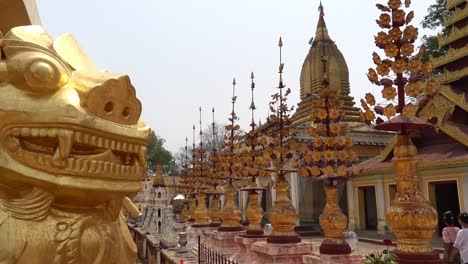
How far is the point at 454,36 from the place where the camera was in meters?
18.4

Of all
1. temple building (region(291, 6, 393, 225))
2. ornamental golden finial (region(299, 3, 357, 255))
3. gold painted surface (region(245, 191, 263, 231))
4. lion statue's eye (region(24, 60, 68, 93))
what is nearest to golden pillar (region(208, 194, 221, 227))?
temple building (region(291, 6, 393, 225))

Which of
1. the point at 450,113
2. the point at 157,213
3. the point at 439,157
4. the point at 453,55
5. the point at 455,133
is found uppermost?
the point at 453,55

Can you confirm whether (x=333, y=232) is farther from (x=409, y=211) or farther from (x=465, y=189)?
(x=465, y=189)

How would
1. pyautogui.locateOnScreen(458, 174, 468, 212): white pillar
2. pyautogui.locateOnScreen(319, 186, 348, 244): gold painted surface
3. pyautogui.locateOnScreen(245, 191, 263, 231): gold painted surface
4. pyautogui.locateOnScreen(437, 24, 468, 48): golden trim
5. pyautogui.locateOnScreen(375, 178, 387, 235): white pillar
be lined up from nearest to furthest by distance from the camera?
1. pyautogui.locateOnScreen(319, 186, 348, 244): gold painted surface
2. pyautogui.locateOnScreen(245, 191, 263, 231): gold painted surface
3. pyautogui.locateOnScreen(458, 174, 468, 212): white pillar
4. pyautogui.locateOnScreen(437, 24, 468, 48): golden trim
5. pyautogui.locateOnScreen(375, 178, 387, 235): white pillar

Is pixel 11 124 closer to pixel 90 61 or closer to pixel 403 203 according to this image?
pixel 90 61

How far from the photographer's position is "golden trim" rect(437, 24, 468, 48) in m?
17.9

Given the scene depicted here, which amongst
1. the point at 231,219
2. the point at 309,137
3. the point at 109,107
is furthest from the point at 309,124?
the point at 109,107

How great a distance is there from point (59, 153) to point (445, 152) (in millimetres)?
15788

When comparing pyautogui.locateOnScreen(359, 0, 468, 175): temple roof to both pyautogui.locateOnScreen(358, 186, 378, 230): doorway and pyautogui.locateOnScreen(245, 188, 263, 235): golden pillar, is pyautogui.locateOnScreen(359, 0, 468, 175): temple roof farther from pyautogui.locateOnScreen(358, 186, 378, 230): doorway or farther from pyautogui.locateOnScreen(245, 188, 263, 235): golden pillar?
pyautogui.locateOnScreen(245, 188, 263, 235): golden pillar

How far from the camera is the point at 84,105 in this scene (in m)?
2.79

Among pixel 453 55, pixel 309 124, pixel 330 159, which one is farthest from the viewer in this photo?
pixel 309 124

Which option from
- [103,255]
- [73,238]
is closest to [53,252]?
[73,238]

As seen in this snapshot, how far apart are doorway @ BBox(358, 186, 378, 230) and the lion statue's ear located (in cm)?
1894

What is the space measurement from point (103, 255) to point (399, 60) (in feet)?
16.2
